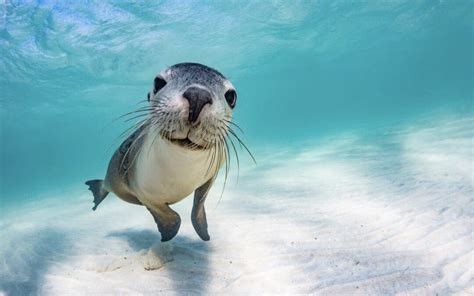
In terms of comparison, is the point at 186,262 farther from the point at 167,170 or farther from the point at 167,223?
the point at 167,170

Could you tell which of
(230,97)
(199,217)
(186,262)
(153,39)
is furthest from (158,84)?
(153,39)

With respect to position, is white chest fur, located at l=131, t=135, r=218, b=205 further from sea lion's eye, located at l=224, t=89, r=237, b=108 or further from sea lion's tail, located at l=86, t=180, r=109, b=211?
sea lion's tail, located at l=86, t=180, r=109, b=211

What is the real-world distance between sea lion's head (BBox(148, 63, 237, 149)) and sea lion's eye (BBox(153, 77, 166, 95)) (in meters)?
0.04

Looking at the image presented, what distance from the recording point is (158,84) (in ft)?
8.47

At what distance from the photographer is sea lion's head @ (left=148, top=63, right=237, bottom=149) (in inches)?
78.7

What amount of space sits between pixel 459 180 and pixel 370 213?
5.83ft

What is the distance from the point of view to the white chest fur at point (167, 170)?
2455 mm

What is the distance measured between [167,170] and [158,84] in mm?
644

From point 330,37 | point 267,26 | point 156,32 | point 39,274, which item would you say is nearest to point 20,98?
point 156,32

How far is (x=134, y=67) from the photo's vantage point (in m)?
23.5

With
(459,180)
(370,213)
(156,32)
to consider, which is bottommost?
(370,213)

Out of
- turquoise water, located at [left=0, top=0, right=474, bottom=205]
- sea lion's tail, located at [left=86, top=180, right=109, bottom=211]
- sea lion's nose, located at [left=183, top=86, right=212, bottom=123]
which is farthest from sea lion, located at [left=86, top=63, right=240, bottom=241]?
turquoise water, located at [left=0, top=0, right=474, bottom=205]

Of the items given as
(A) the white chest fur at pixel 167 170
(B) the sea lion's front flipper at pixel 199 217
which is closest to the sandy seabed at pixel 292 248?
(B) the sea lion's front flipper at pixel 199 217

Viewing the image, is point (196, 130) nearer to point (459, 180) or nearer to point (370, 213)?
point (370, 213)
